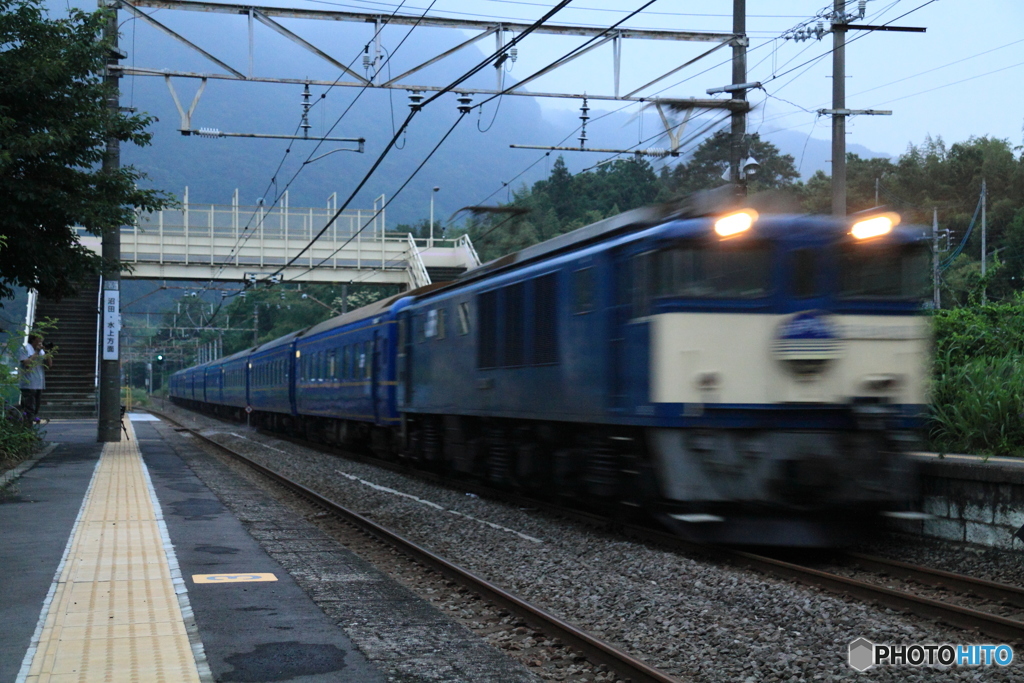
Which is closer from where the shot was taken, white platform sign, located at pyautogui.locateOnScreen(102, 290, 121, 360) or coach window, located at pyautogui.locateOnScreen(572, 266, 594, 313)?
coach window, located at pyautogui.locateOnScreen(572, 266, 594, 313)

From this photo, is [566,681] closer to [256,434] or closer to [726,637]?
[726,637]

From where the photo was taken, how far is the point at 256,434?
32906 mm

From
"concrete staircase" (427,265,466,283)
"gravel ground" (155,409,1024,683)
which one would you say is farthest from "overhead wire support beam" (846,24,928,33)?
"concrete staircase" (427,265,466,283)

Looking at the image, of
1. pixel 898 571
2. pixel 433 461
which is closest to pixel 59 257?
pixel 433 461

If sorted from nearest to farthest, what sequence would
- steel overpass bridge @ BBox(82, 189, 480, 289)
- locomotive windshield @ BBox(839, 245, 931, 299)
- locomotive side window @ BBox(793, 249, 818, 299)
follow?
locomotive side window @ BBox(793, 249, 818, 299)
locomotive windshield @ BBox(839, 245, 931, 299)
steel overpass bridge @ BBox(82, 189, 480, 289)

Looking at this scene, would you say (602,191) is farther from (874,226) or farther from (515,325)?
(874,226)

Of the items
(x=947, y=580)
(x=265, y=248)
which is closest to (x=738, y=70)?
(x=947, y=580)

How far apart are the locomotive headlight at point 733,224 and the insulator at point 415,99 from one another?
7.26m

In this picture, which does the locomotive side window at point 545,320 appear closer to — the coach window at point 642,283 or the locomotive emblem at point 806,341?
the coach window at point 642,283

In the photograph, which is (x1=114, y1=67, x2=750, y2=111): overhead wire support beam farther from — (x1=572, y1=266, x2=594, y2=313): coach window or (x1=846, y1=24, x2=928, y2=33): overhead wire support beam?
(x1=572, y1=266, x2=594, y2=313): coach window

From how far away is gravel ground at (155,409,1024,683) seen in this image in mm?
5801

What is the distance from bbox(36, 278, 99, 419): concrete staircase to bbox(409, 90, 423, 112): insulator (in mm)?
19072

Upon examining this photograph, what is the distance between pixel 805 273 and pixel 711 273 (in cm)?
87

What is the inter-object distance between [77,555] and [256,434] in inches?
979
